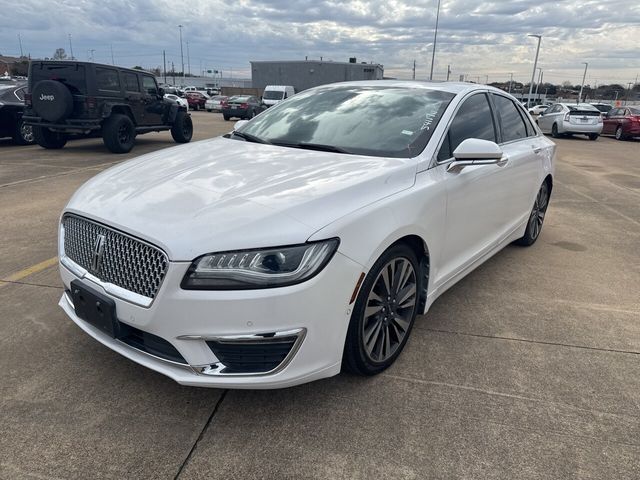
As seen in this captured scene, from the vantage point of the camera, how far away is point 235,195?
2.37 meters

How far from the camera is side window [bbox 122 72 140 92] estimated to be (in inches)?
450

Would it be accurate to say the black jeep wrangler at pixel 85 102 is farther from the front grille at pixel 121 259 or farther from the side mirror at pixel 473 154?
the side mirror at pixel 473 154

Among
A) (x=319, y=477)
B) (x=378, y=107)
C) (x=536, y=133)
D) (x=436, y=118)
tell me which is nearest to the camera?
(x=319, y=477)

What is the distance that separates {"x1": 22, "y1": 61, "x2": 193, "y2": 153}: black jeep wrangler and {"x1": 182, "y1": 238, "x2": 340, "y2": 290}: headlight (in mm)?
9832

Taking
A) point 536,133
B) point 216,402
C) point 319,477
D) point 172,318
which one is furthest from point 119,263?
point 536,133

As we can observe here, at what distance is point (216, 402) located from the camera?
2.48 meters

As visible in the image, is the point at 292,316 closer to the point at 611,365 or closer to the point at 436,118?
the point at 436,118

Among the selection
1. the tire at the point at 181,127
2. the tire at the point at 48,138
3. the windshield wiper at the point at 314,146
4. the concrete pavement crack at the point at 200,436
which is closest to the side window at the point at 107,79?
the tire at the point at 48,138

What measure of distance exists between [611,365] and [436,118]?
1.87 metres

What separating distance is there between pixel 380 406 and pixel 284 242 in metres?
1.04

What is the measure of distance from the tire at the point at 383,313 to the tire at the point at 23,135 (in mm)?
Result: 12440

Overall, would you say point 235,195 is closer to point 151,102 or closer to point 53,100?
point 53,100

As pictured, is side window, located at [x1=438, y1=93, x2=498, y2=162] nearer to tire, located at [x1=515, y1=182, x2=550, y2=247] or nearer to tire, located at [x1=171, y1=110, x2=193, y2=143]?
tire, located at [x1=515, y1=182, x2=550, y2=247]

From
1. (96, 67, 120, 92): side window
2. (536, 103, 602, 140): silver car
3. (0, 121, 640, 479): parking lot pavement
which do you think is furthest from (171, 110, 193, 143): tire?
(536, 103, 602, 140): silver car
